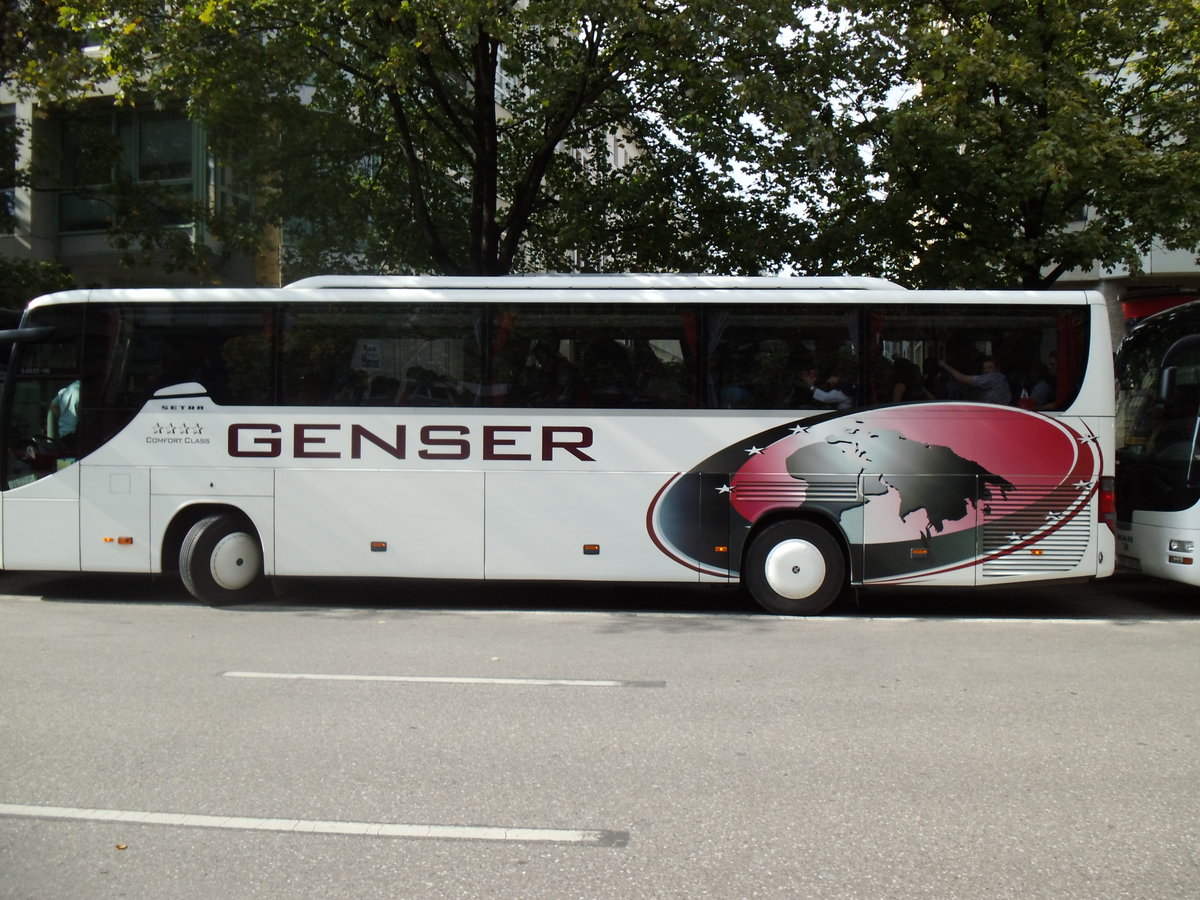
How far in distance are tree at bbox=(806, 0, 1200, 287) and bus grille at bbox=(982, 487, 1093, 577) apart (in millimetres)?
4529

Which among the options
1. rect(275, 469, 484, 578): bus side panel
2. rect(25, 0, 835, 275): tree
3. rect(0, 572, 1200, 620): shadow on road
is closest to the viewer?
rect(275, 469, 484, 578): bus side panel

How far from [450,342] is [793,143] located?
5.76m

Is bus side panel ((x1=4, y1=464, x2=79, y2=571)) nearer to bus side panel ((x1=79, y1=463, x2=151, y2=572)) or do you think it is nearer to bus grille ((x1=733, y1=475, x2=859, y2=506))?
bus side panel ((x1=79, y1=463, x2=151, y2=572))

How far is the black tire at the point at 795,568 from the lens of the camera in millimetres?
10188

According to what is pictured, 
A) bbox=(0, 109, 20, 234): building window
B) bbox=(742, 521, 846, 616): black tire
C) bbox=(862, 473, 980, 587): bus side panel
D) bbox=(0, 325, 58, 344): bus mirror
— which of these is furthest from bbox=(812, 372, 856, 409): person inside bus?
bbox=(0, 109, 20, 234): building window

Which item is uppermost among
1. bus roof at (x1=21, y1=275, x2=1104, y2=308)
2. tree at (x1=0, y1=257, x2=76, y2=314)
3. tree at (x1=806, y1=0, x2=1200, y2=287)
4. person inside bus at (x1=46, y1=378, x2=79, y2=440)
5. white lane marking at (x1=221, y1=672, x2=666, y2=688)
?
tree at (x1=806, y1=0, x2=1200, y2=287)

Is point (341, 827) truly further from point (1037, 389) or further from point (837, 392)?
point (1037, 389)

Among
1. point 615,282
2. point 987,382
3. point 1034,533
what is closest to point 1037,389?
point 987,382

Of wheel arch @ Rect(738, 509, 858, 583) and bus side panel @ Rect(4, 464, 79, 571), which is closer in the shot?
wheel arch @ Rect(738, 509, 858, 583)

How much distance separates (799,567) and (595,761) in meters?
5.33

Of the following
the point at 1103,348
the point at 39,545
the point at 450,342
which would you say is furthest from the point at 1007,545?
the point at 39,545

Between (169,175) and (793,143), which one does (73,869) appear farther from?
(169,175)

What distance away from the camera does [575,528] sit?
408 inches

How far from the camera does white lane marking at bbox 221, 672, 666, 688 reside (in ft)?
22.8
